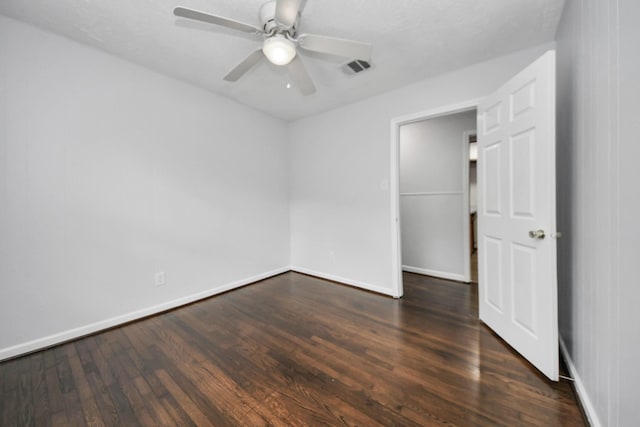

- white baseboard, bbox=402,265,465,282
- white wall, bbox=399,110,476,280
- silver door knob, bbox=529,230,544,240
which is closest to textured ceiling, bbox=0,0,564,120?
white wall, bbox=399,110,476,280

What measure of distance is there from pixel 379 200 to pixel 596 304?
80.1 inches

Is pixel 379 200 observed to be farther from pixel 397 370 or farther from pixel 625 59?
pixel 625 59

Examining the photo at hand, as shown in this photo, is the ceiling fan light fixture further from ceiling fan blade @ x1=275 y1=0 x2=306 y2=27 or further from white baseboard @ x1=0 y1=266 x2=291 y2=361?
white baseboard @ x1=0 y1=266 x2=291 y2=361

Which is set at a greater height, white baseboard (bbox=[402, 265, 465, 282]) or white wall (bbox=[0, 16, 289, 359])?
white wall (bbox=[0, 16, 289, 359])

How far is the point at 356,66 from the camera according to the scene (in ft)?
7.61

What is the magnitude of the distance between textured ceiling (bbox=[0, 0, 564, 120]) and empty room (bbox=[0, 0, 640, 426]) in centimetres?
2

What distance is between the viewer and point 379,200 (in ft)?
9.89

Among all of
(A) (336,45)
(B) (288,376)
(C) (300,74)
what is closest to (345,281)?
(B) (288,376)

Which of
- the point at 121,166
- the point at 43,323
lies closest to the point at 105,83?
the point at 121,166

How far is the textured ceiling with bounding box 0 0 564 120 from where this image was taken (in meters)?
1.63

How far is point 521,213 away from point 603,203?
591 mm

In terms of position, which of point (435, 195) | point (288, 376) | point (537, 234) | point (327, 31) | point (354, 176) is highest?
point (327, 31)

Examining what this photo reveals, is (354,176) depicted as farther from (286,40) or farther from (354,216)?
(286,40)

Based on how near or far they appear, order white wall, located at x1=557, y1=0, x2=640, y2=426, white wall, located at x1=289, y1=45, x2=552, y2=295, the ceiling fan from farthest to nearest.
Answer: white wall, located at x1=289, y1=45, x2=552, y2=295
the ceiling fan
white wall, located at x1=557, y1=0, x2=640, y2=426
